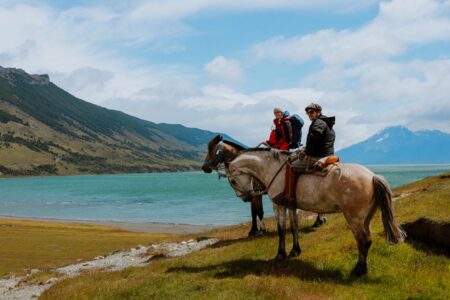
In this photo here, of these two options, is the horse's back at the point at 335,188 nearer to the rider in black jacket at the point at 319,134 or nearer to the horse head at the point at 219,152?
the rider in black jacket at the point at 319,134

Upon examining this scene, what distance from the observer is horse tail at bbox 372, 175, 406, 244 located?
520 inches

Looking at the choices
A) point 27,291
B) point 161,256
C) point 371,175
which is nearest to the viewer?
point 371,175

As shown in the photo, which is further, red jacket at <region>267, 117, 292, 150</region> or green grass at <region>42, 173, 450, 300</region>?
red jacket at <region>267, 117, 292, 150</region>

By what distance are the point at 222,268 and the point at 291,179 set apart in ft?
12.7

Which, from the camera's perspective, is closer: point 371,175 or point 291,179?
point 371,175

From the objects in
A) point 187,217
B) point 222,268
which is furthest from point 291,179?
point 187,217

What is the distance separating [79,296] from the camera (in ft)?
51.2

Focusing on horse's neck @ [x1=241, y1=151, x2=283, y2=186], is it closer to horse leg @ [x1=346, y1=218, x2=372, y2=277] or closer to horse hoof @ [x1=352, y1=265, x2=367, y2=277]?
horse leg @ [x1=346, y1=218, x2=372, y2=277]

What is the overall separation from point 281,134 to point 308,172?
418 cm

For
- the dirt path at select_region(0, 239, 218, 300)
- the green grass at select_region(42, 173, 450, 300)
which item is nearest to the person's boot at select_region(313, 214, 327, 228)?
the green grass at select_region(42, 173, 450, 300)

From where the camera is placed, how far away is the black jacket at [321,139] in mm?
14523

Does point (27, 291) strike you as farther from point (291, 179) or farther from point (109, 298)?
point (291, 179)

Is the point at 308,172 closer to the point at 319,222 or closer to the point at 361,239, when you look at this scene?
the point at 361,239

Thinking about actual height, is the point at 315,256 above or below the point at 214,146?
below
